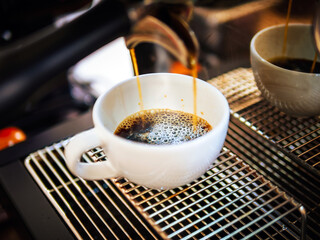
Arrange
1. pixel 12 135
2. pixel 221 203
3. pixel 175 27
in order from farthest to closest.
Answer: pixel 12 135 < pixel 221 203 < pixel 175 27

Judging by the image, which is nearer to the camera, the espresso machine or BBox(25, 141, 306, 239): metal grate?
the espresso machine

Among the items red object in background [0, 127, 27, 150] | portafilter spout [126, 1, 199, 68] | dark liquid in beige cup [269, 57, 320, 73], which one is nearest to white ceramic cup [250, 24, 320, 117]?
dark liquid in beige cup [269, 57, 320, 73]

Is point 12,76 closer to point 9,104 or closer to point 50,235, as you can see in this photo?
point 9,104

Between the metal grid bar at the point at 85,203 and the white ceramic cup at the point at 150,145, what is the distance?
0.18 feet

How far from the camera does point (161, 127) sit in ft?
1.41

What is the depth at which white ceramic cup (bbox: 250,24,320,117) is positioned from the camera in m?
0.42

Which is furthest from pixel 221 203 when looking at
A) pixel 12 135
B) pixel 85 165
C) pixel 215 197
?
pixel 12 135

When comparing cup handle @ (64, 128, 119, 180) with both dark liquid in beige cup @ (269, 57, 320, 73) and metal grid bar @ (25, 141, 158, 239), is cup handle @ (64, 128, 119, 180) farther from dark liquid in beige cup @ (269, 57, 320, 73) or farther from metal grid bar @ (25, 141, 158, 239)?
dark liquid in beige cup @ (269, 57, 320, 73)

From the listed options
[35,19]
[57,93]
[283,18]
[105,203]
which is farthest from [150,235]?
[57,93]

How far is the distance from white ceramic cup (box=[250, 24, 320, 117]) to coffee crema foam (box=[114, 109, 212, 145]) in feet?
0.34

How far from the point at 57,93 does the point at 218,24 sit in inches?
22.1

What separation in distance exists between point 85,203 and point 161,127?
0.13 m

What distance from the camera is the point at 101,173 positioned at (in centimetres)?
39

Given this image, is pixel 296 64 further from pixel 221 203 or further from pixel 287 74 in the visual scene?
pixel 221 203
